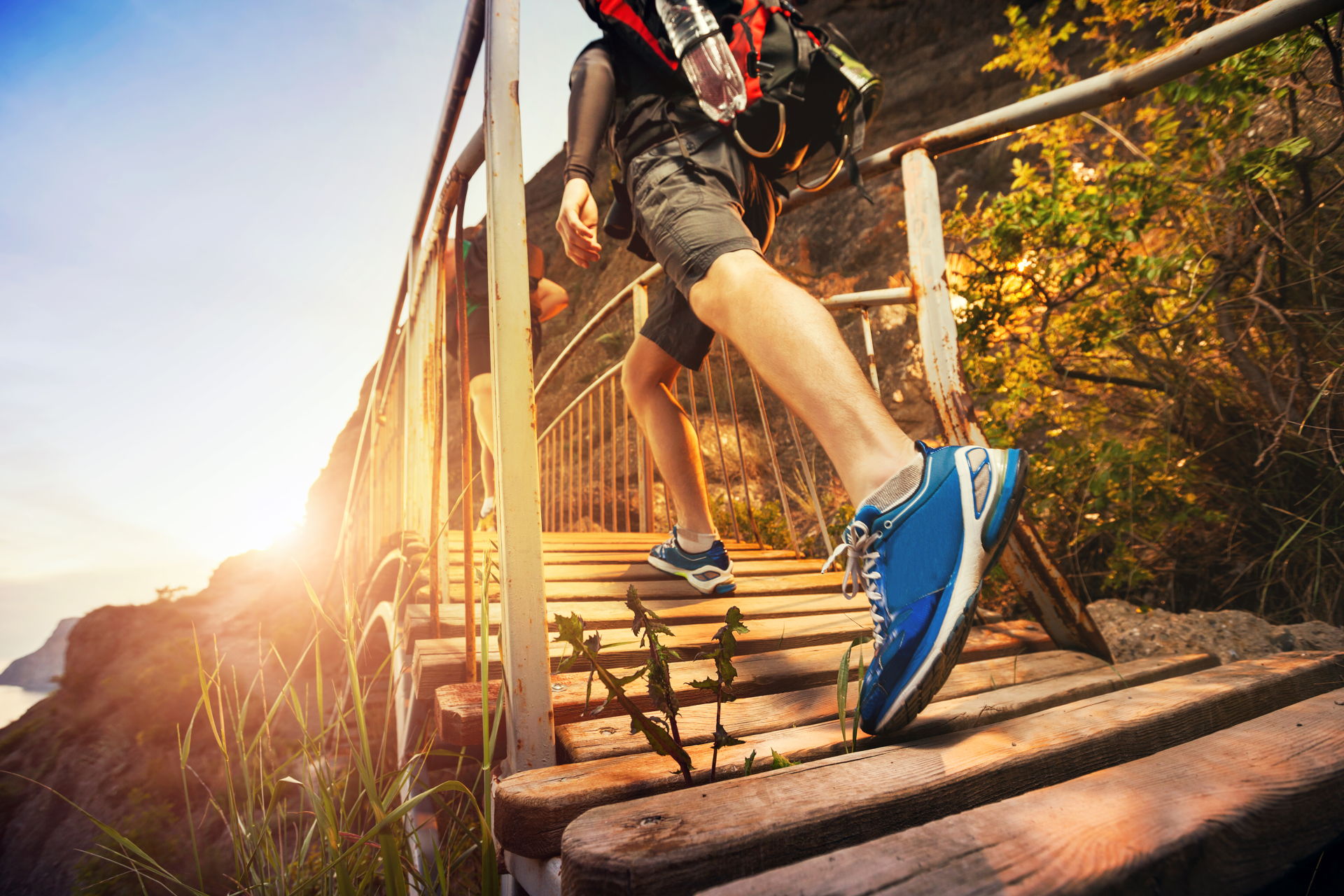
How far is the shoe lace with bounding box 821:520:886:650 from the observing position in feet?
2.62

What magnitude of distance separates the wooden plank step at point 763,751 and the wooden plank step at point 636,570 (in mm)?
869

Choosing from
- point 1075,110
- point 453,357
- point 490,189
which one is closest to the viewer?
point 490,189

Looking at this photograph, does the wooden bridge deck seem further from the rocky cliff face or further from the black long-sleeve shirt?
the black long-sleeve shirt

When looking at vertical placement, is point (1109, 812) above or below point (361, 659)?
above

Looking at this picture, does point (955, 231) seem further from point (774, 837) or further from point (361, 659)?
point (361, 659)

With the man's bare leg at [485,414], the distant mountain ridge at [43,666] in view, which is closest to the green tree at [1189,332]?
the man's bare leg at [485,414]

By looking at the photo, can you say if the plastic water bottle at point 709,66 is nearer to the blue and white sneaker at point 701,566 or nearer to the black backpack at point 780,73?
the black backpack at point 780,73

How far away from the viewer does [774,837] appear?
489 millimetres

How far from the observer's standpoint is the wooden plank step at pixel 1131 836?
41cm

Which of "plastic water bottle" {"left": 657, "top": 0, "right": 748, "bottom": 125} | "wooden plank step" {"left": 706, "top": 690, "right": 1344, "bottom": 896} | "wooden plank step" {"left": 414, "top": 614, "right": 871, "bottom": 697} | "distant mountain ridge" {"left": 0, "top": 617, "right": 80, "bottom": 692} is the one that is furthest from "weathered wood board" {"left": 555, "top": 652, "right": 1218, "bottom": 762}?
"distant mountain ridge" {"left": 0, "top": 617, "right": 80, "bottom": 692}

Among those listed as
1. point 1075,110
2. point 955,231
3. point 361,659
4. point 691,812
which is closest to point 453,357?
point 361,659

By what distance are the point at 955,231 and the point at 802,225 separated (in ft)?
15.8

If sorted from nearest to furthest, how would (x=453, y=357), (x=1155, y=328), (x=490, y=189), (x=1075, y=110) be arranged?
(x=490, y=189), (x=1075, y=110), (x=1155, y=328), (x=453, y=357)

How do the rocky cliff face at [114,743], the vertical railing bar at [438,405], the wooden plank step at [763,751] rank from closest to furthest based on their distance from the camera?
the wooden plank step at [763,751]
the vertical railing bar at [438,405]
the rocky cliff face at [114,743]
